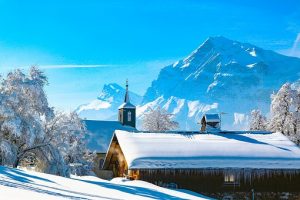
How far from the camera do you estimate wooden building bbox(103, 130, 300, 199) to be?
3412 cm

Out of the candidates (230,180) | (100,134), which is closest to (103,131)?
(100,134)

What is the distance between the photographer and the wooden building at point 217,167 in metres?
34.1

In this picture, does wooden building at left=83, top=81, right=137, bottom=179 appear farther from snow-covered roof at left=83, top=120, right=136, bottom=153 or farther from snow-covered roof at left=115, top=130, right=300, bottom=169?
snow-covered roof at left=115, top=130, right=300, bottom=169

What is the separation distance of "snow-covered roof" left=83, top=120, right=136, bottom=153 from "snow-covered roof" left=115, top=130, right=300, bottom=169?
3074cm

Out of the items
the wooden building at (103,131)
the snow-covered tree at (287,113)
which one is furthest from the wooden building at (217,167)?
the wooden building at (103,131)

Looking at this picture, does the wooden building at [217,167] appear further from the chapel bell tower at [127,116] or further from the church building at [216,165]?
the chapel bell tower at [127,116]

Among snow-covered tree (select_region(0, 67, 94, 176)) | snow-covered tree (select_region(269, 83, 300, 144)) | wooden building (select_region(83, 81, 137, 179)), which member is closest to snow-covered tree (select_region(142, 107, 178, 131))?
wooden building (select_region(83, 81, 137, 179))

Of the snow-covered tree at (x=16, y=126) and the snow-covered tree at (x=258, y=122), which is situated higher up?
the snow-covered tree at (x=258, y=122)

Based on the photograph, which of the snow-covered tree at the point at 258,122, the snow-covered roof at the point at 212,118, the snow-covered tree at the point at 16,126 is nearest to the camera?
the snow-covered tree at the point at 16,126

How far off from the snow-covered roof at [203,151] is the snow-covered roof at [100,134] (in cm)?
3074

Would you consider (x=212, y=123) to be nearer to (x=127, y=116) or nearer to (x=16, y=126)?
(x=16, y=126)

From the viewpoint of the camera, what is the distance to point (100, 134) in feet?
245

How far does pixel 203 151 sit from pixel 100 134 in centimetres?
4016

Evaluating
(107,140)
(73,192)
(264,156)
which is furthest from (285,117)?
(73,192)
